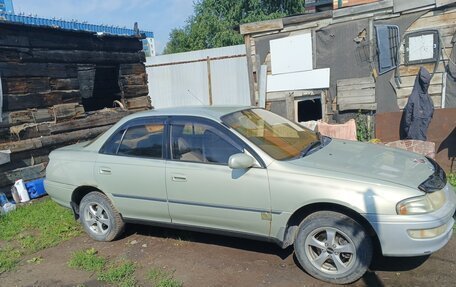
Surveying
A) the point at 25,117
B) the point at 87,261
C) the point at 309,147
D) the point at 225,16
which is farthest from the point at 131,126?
the point at 225,16

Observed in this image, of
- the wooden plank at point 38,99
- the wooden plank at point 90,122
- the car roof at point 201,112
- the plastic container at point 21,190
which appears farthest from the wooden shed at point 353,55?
the plastic container at point 21,190

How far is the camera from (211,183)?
156 inches

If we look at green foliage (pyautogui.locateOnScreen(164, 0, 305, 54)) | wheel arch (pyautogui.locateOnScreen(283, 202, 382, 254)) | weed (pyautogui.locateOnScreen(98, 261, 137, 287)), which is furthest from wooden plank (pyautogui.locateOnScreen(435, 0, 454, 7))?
green foliage (pyautogui.locateOnScreen(164, 0, 305, 54))

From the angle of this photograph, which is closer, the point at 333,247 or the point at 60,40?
the point at 333,247

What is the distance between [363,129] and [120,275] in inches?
216

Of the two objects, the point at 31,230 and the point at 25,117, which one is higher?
the point at 25,117

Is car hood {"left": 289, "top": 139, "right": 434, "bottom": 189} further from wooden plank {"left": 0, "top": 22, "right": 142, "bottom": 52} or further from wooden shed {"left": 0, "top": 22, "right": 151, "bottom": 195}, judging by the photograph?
wooden plank {"left": 0, "top": 22, "right": 142, "bottom": 52}

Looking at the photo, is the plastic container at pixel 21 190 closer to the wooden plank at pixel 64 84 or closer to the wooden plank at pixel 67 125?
the wooden plank at pixel 67 125

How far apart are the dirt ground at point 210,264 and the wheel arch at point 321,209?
13.0 inches

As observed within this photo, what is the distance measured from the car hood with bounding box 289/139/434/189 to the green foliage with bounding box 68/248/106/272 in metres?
2.42

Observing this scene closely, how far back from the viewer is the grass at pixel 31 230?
495 centimetres

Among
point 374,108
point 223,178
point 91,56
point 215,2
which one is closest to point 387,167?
point 223,178

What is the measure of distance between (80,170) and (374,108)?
18.0 ft

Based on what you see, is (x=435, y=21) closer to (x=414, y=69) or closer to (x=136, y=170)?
(x=414, y=69)
